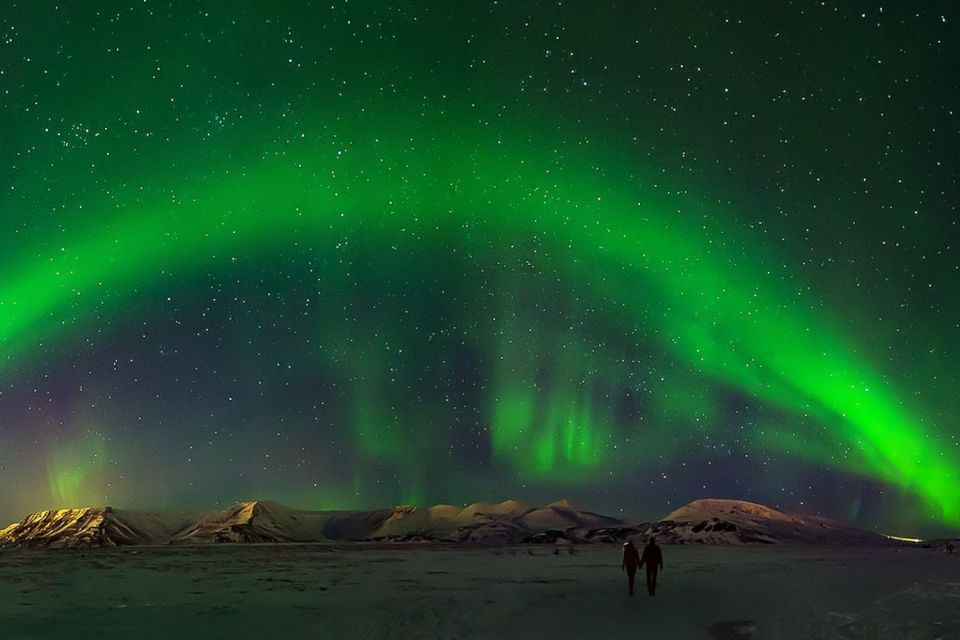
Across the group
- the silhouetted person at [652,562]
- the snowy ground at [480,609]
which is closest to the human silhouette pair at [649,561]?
the silhouetted person at [652,562]

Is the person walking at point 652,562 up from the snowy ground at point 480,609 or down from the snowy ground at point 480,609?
up

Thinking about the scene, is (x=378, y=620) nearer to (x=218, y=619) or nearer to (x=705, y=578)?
(x=218, y=619)

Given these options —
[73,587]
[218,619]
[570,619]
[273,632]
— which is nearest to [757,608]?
[570,619]

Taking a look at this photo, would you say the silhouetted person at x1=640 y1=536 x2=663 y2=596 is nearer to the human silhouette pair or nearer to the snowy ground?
the human silhouette pair

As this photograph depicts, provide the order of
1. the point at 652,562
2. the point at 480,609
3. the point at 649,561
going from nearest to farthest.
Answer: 1. the point at 480,609
2. the point at 652,562
3. the point at 649,561

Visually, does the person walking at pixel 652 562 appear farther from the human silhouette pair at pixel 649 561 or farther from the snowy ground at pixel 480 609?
the snowy ground at pixel 480 609

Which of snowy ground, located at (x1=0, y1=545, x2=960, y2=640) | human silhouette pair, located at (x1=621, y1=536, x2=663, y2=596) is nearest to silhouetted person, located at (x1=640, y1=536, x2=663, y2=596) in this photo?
human silhouette pair, located at (x1=621, y1=536, x2=663, y2=596)

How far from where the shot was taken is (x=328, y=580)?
3306cm

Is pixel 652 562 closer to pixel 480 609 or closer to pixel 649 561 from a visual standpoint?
pixel 649 561

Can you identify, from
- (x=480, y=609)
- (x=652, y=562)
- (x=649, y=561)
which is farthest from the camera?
(x=649, y=561)

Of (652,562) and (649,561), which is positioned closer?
(652,562)

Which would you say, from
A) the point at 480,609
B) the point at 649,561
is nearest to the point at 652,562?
the point at 649,561

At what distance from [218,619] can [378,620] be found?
4.14 m

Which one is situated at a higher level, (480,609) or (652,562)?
(652,562)
